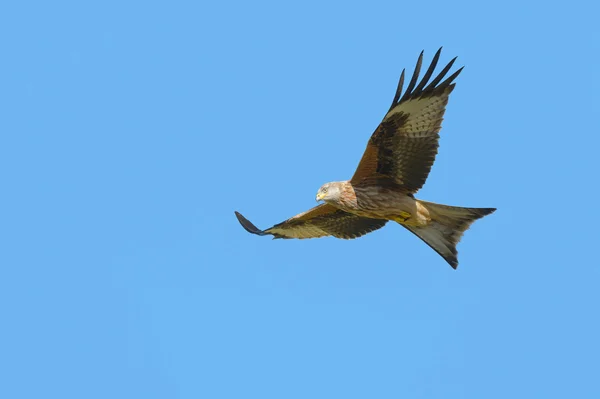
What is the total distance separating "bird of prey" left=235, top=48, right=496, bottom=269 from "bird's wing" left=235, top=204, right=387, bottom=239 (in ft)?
1.63

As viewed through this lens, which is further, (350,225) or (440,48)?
(350,225)

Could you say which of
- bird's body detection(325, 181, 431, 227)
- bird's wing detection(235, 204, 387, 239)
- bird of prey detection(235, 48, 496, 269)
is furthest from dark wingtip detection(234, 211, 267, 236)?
bird's body detection(325, 181, 431, 227)

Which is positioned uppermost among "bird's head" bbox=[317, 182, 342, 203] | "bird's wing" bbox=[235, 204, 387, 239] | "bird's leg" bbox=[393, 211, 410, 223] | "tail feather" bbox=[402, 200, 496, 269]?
"bird's wing" bbox=[235, 204, 387, 239]

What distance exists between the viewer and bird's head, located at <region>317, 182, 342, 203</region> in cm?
1148

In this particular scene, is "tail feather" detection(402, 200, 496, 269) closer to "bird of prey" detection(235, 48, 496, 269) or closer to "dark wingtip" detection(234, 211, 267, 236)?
"bird of prey" detection(235, 48, 496, 269)

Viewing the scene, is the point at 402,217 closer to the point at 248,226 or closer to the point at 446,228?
the point at 446,228

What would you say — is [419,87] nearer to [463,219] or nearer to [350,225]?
[463,219]

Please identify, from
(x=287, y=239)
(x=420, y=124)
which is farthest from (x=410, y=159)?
(x=287, y=239)

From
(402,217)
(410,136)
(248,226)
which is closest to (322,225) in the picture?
(248,226)

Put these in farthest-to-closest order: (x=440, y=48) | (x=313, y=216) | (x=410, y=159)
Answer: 1. (x=313, y=216)
2. (x=410, y=159)
3. (x=440, y=48)

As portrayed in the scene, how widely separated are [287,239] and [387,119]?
2.71 metres

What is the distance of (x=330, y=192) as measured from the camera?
11.5 m

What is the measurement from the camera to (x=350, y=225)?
1295cm

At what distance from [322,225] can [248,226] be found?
0.91 metres
